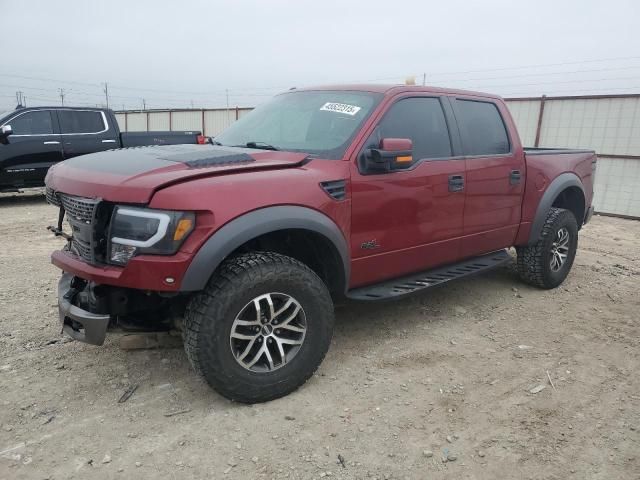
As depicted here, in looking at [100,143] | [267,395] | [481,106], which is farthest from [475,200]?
[100,143]

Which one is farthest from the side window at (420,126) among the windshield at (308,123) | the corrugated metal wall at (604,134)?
the corrugated metal wall at (604,134)

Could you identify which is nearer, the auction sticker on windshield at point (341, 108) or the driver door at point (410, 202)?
the driver door at point (410, 202)

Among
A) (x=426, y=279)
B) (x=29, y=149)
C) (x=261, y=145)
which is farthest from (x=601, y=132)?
(x=29, y=149)

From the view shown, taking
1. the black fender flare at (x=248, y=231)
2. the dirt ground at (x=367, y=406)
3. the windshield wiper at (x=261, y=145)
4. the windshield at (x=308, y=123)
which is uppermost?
the windshield at (x=308, y=123)

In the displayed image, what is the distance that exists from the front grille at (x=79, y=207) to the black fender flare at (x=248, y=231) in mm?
630

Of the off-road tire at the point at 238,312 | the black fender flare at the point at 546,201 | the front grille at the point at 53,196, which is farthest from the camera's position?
the black fender flare at the point at 546,201

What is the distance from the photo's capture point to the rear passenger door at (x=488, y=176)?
13.8 feet

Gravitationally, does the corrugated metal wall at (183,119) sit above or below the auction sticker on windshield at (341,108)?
below

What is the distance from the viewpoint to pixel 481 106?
14.9ft

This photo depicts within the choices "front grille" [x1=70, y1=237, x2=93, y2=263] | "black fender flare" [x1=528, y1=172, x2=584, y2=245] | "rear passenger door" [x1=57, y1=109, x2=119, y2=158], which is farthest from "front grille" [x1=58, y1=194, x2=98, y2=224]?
"rear passenger door" [x1=57, y1=109, x2=119, y2=158]

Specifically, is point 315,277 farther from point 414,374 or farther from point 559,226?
point 559,226

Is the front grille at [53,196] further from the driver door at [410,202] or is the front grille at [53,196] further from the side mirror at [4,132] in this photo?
the side mirror at [4,132]

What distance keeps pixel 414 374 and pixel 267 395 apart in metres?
1.04

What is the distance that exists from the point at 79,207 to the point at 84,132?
7996 millimetres
